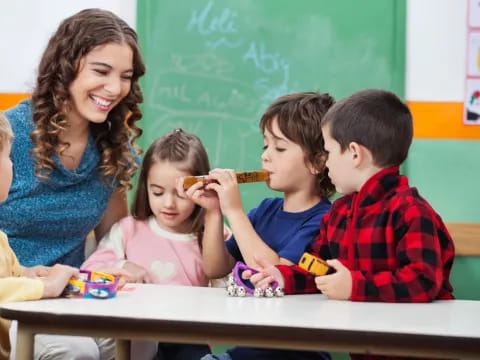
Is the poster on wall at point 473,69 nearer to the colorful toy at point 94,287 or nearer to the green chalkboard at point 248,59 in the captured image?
the green chalkboard at point 248,59

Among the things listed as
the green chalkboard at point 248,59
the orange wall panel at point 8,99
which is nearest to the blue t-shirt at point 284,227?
the green chalkboard at point 248,59

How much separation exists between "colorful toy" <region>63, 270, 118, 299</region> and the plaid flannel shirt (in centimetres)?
39

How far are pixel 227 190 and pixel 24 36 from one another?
1.96m

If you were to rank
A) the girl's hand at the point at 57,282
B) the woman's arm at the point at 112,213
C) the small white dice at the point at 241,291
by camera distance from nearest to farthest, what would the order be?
1. the girl's hand at the point at 57,282
2. the small white dice at the point at 241,291
3. the woman's arm at the point at 112,213

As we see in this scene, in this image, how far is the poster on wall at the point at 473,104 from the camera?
3.21m

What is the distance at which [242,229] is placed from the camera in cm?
193

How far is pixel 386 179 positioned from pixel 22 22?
237 cm

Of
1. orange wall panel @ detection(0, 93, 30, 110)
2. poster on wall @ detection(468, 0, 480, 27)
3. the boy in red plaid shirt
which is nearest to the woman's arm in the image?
the boy in red plaid shirt

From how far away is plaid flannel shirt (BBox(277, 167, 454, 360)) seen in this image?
5.12 ft

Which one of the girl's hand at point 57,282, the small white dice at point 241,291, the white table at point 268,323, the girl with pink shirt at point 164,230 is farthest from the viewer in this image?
the girl with pink shirt at point 164,230

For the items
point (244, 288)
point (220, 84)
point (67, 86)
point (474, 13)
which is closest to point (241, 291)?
point (244, 288)

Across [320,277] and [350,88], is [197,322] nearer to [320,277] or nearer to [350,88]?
[320,277]

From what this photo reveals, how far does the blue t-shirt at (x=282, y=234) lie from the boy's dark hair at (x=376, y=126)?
0.96ft

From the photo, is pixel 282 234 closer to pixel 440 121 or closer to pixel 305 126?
pixel 305 126
